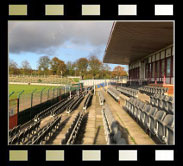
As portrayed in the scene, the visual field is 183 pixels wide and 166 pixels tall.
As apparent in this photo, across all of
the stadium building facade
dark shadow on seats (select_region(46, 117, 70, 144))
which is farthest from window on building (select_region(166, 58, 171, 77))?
dark shadow on seats (select_region(46, 117, 70, 144))

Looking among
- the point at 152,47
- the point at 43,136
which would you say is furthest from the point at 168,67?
the point at 43,136

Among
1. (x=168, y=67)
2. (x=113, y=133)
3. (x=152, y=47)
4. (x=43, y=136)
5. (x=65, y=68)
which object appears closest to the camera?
(x=113, y=133)

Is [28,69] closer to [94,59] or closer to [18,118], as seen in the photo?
[94,59]

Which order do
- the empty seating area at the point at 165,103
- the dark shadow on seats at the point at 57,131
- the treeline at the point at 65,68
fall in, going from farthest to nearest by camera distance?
the treeline at the point at 65,68
the empty seating area at the point at 165,103
the dark shadow on seats at the point at 57,131

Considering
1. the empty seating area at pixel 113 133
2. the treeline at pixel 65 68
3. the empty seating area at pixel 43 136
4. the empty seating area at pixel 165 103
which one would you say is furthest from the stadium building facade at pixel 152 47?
the treeline at pixel 65 68

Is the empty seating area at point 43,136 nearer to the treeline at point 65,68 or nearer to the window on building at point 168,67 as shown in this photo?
the window on building at point 168,67

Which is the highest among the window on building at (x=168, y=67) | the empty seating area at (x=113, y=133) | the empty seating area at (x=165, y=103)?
the window on building at (x=168, y=67)

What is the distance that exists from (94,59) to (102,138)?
55.8 metres

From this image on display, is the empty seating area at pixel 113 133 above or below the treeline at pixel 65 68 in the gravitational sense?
below

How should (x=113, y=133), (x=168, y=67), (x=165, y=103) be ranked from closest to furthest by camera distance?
(x=113, y=133), (x=165, y=103), (x=168, y=67)

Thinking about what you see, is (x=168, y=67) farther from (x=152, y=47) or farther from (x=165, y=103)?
(x=165, y=103)

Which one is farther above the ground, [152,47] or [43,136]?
[152,47]
